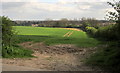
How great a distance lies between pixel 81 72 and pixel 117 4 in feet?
14.2

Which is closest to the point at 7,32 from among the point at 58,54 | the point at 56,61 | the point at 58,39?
the point at 56,61

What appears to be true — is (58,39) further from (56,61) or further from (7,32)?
(56,61)

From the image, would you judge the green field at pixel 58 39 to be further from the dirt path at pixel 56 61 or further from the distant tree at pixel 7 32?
the dirt path at pixel 56 61

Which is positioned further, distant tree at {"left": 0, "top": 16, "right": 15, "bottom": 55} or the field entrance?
distant tree at {"left": 0, "top": 16, "right": 15, "bottom": 55}

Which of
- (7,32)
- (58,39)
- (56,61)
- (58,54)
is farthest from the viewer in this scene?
(58,39)

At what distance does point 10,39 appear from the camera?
15.5 meters

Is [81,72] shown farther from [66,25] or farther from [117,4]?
[66,25]

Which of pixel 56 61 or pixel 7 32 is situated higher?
pixel 7 32

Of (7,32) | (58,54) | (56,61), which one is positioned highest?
(7,32)

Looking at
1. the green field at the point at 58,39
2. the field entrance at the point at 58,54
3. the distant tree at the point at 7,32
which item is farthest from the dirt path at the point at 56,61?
the green field at the point at 58,39

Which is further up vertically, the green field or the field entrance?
the field entrance

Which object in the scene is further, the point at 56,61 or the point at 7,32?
the point at 7,32

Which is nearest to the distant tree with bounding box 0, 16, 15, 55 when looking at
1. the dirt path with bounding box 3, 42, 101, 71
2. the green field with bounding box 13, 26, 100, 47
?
→ the green field with bounding box 13, 26, 100, 47

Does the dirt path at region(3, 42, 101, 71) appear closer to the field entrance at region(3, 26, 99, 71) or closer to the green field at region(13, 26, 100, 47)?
the field entrance at region(3, 26, 99, 71)
